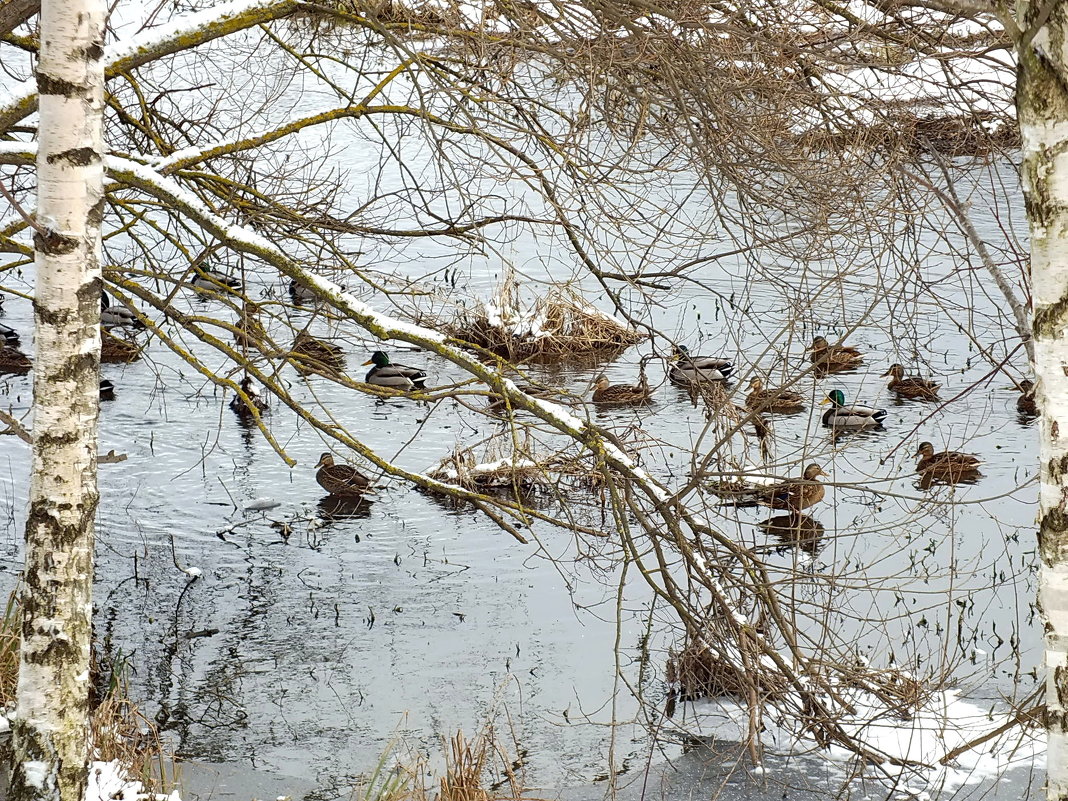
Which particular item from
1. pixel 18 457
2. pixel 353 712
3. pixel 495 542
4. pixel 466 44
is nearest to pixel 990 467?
pixel 495 542

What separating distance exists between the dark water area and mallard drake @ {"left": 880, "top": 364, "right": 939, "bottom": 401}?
490 millimetres

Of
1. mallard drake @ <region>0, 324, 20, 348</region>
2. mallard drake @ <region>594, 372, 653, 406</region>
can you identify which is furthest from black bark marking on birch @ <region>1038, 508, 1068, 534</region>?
mallard drake @ <region>0, 324, 20, 348</region>

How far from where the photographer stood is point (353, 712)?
7156mm

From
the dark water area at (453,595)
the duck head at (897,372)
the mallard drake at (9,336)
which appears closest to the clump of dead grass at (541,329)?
the dark water area at (453,595)

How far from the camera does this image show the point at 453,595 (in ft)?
29.3

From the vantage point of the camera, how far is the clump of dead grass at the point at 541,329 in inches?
614

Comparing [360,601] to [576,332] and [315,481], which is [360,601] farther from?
[576,332]

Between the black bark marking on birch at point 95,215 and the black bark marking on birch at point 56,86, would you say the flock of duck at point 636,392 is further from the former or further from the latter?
the black bark marking on birch at point 56,86

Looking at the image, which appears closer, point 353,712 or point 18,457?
point 353,712

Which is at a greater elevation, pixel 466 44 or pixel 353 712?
pixel 466 44

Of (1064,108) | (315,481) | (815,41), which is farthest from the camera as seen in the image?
(315,481)

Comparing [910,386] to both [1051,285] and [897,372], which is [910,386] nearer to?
[897,372]

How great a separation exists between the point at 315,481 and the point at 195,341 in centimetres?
497

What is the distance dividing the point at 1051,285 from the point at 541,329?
13.6m
